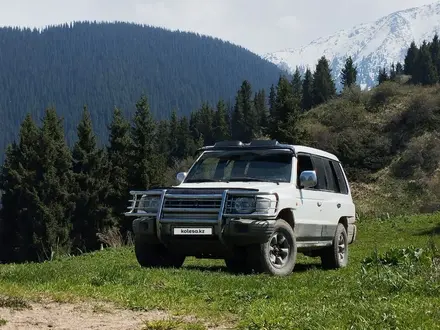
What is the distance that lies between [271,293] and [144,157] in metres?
47.2

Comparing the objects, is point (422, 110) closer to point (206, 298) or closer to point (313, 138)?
point (313, 138)

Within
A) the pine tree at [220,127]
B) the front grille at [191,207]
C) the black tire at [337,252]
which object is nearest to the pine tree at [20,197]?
the black tire at [337,252]

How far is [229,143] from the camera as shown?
34.4ft

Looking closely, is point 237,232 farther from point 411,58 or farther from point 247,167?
point 411,58

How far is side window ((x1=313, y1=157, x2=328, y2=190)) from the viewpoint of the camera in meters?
11.0

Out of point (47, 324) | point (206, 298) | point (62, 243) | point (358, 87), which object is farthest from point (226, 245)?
point (358, 87)

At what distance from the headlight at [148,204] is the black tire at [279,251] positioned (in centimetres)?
173

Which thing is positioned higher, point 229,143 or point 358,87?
point 358,87

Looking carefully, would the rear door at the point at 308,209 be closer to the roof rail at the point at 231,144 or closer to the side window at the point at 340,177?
the roof rail at the point at 231,144

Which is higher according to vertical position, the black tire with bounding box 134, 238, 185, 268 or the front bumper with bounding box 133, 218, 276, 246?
the front bumper with bounding box 133, 218, 276, 246

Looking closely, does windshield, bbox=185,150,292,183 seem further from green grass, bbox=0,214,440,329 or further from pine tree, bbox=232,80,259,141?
pine tree, bbox=232,80,259,141

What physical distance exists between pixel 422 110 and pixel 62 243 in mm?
38616

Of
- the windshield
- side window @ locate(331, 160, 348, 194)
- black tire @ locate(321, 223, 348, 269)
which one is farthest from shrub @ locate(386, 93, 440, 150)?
the windshield

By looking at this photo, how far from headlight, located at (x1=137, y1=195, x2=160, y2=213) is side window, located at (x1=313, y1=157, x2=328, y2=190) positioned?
3.07 m
